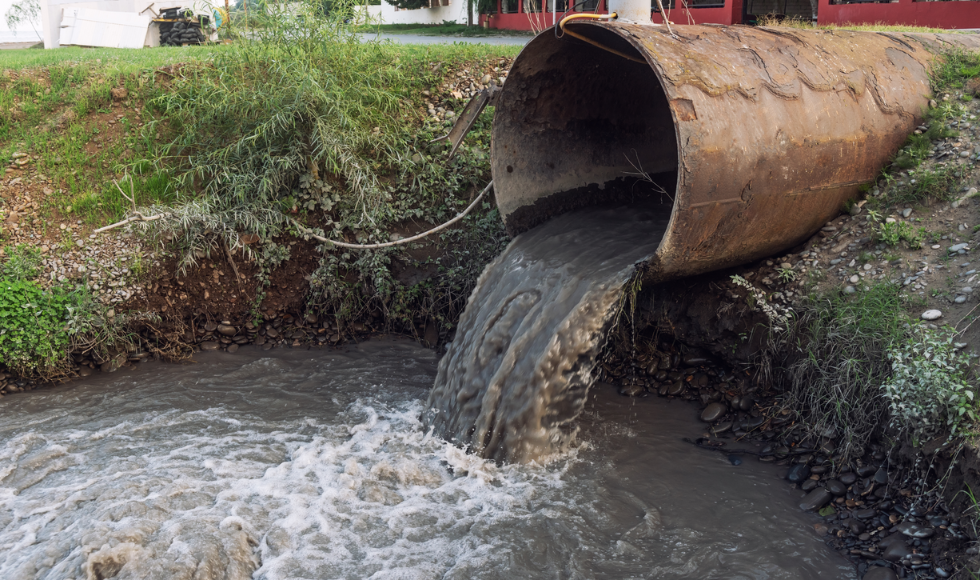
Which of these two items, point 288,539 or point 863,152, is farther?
point 863,152

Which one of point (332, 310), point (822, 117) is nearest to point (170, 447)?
point (332, 310)

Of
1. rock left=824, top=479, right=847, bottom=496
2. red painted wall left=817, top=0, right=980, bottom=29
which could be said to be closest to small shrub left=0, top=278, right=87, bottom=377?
rock left=824, top=479, right=847, bottom=496

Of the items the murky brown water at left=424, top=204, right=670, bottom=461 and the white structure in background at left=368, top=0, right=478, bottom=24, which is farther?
the white structure in background at left=368, top=0, right=478, bottom=24

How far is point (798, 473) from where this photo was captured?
3.95 metres

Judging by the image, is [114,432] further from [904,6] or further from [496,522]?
[904,6]

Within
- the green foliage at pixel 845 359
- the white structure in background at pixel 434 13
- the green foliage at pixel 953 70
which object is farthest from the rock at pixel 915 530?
the white structure in background at pixel 434 13

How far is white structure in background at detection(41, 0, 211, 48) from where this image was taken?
51.0ft

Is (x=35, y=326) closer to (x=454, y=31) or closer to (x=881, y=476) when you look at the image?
(x=881, y=476)

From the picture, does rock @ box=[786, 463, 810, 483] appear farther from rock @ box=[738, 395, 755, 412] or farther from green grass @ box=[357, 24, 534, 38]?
green grass @ box=[357, 24, 534, 38]

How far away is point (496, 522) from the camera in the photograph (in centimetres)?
366

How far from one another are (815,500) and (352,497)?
262 cm

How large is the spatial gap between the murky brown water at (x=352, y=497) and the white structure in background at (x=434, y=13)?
65.0 feet

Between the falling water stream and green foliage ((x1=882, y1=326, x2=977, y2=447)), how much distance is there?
75 cm

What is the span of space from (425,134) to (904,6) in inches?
406
